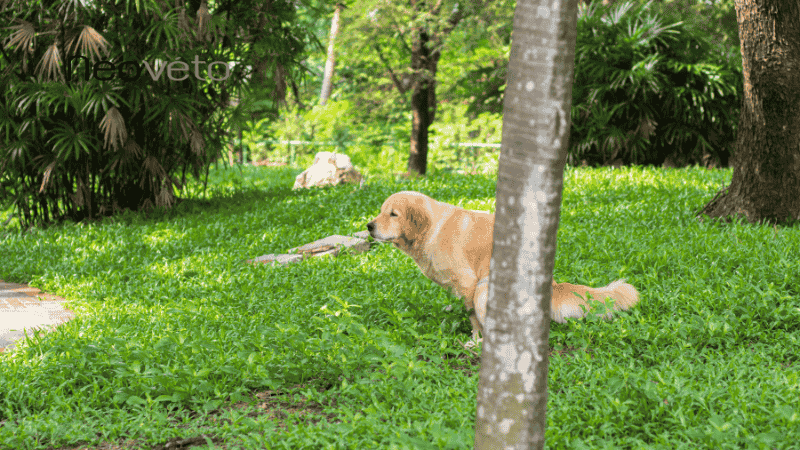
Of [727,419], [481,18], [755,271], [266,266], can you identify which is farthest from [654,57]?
[727,419]

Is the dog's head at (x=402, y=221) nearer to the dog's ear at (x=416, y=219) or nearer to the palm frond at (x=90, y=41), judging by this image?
the dog's ear at (x=416, y=219)

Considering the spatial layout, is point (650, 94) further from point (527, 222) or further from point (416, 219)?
point (527, 222)

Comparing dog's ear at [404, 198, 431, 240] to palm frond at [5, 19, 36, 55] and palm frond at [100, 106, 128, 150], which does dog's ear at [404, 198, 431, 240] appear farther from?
palm frond at [5, 19, 36, 55]

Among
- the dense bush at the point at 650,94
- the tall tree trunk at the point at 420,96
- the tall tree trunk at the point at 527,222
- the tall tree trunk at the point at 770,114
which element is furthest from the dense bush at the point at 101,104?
the tall tree trunk at the point at 527,222

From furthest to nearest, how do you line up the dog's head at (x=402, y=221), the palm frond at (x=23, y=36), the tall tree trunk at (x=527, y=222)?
the palm frond at (x=23, y=36)
the dog's head at (x=402, y=221)
the tall tree trunk at (x=527, y=222)

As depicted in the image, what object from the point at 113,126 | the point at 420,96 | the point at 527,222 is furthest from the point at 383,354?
the point at 420,96

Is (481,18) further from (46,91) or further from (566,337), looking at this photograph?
(566,337)

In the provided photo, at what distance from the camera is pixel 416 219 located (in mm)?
3744

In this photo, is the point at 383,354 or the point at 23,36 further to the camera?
the point at 23,36

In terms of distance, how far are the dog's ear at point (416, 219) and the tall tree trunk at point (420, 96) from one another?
8778 millimetres

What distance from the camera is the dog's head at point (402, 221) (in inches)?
145

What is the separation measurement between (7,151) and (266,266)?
430 cm

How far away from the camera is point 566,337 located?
3.69 metres

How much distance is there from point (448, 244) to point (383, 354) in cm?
76
